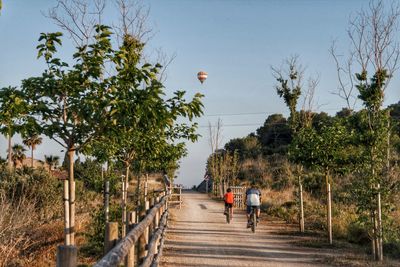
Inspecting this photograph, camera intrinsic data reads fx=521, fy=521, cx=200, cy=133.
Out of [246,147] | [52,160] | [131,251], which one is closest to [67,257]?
[131,251]

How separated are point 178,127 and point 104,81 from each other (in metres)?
8.80

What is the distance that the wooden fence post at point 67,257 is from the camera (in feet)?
9.21

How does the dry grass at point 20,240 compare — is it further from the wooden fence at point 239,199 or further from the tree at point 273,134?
the tree at point 273,134

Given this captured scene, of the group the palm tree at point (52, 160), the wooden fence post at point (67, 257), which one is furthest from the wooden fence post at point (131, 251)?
the palm tree at point (52, 160)

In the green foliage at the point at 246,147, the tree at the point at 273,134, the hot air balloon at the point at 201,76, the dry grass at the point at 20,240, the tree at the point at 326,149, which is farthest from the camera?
the tree at the point at 273,134

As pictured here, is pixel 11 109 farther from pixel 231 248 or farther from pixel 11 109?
pixel 231 248

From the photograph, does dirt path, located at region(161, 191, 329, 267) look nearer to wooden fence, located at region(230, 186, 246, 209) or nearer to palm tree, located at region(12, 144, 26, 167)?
wooden fence, located at region(230, 186, 246, 209)

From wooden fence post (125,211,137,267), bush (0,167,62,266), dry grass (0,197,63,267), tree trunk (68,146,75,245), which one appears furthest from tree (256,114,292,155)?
wooden fence post (125,211,137,267)

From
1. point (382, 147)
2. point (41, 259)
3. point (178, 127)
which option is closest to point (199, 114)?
point (382, 147)

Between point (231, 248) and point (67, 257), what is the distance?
471 inches

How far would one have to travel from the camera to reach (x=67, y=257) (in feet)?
9.23

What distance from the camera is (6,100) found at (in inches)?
296

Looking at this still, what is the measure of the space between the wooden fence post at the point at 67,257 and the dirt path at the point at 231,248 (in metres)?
9.06

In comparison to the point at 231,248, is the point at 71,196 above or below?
above
